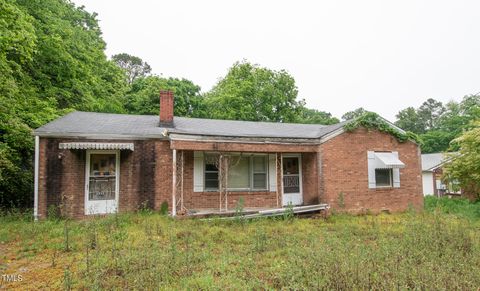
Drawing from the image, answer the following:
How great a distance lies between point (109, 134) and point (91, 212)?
3002 millimetres

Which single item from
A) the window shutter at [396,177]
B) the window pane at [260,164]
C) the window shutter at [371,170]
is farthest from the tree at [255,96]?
the window shutter at [396,177]

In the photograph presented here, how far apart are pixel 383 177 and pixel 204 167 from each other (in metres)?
8.32

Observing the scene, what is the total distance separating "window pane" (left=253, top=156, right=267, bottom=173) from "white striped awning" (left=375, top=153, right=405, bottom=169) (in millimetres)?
5074

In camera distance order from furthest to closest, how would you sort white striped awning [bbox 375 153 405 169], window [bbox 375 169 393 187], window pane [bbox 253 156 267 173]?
window [bbox 375 169 393 187]
window pane [bbox 253 156 267 173]
white striped awning [bbox 375 153 405 169]

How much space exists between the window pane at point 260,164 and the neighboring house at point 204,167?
0.05 metres

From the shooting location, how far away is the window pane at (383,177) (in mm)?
13366

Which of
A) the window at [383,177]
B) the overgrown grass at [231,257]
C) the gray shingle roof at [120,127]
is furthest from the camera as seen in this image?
the window at [383,177]

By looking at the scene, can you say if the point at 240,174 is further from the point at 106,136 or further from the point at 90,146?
the point at 90,146

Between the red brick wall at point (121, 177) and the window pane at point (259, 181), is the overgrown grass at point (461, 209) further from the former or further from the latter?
the red brick wall at point (121, 177)

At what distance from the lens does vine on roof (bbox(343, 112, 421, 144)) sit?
1280 centimetres

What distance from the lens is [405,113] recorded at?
6141 centimetres

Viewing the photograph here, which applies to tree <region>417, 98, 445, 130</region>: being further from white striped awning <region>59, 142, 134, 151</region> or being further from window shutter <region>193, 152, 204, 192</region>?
white striped awning <region>59, 142, 134, 151</region>

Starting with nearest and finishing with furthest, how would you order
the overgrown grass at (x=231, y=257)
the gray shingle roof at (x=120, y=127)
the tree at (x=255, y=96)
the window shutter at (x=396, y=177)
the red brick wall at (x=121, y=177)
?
the overgrown grass at (x=231, y=257)
the red brick wall at (x=121, y=177)
the gray shingle roof at (x=120, y=127)
the window shutter at (x=396, y=177)
the tree at (x=255, y=96)

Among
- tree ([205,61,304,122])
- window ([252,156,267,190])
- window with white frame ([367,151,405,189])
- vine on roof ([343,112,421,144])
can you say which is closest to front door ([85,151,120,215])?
window ([252,156,267,190])
